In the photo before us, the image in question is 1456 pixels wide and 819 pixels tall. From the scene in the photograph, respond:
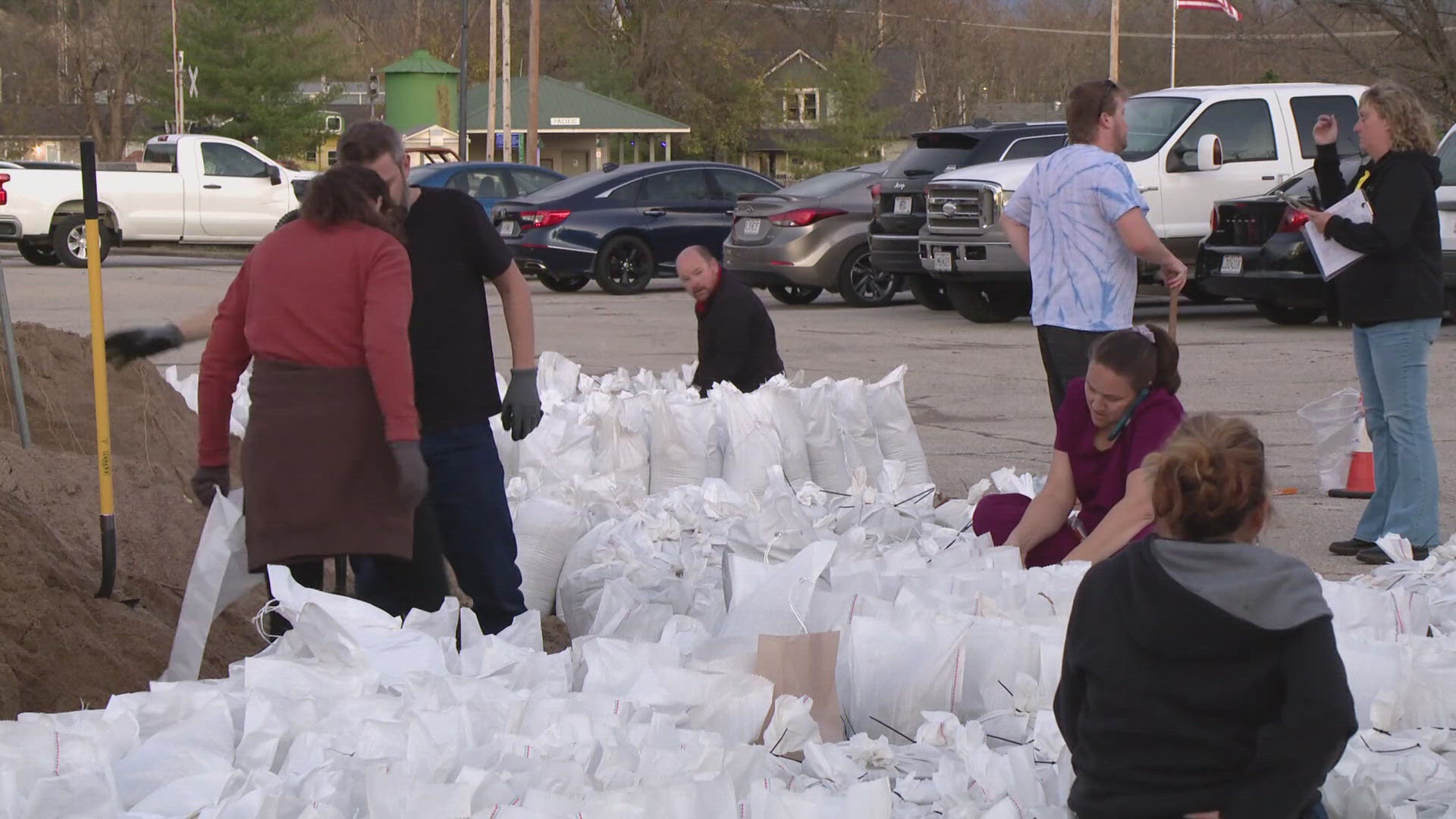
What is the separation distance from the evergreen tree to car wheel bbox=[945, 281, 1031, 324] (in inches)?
1636

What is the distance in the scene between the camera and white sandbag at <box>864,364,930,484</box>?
7.23m

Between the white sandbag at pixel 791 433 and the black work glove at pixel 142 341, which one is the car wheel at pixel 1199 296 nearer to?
the white sandbag at pixel 791 433

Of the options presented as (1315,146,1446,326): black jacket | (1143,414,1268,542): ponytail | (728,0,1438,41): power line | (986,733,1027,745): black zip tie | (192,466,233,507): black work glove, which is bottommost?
(986,733,1027,745): black zip tie

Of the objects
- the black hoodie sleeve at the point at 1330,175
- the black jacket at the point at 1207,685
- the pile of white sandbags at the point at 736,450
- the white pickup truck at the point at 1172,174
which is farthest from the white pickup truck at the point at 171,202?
the black jacket at the point at 1207,685

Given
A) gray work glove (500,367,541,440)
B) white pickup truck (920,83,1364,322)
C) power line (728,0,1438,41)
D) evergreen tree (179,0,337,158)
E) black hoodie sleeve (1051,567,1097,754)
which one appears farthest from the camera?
power line (728,0,1438,41)

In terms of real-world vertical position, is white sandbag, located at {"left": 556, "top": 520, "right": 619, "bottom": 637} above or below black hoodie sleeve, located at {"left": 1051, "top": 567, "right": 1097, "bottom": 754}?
below

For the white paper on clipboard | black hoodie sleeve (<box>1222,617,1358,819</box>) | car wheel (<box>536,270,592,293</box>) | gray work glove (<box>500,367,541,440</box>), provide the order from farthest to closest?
car wheel (<box>536,270,592,293</box>) → the white paper on clipboard → gray work glove (<box>500,367,541,440</box>) → black hoodie sleeve (<box>1222,617,1358,819</box>)

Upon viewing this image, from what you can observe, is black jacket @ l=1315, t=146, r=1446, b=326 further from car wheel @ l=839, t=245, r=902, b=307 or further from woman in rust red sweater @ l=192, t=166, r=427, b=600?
car wheel @ l=839, t=245, r=902, b=307

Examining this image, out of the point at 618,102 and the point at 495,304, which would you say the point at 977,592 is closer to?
the point at 495,304

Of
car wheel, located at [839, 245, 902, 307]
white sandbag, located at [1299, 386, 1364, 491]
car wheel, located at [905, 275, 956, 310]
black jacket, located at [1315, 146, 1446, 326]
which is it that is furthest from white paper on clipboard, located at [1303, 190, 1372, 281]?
car wheel, located at [839, 245, 902, 307]

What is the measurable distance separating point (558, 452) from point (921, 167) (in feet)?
31.9

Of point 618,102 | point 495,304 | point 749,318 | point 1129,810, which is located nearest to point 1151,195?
point 495,304

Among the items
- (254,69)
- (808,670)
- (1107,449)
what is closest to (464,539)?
(808,670)

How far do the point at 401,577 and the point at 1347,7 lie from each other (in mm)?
23314
